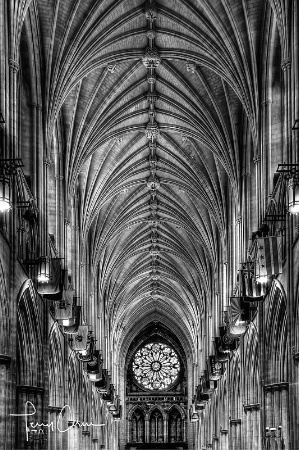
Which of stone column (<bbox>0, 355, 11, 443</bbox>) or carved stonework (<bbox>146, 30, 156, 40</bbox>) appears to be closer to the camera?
stone column (<bbox>0, 355, 11, 443</bbox>)

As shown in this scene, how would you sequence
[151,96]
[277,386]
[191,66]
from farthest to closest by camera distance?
1. [151,96]
2. [191,66]
3. [277,386]

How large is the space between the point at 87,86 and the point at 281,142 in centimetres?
1356

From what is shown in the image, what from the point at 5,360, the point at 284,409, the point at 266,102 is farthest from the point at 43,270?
the point at 266,102

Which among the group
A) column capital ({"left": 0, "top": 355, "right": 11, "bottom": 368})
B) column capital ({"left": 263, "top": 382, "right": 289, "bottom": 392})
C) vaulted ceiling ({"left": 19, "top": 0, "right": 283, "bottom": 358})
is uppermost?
vaulted ceiling ({"left": 19, "top": 0, "right": 283, "bottom": 358})

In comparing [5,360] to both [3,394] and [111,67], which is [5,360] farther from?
[111,67]

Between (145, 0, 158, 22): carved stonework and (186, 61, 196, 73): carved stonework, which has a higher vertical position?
(145, 0, 158, 22): carved stonework

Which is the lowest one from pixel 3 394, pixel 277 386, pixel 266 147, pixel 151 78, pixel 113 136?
pixel 3 394

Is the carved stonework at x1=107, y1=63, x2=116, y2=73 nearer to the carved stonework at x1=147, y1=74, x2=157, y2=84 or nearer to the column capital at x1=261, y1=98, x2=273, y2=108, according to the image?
the carved stonework at x1=147, y1=74, x2=157, y2=84

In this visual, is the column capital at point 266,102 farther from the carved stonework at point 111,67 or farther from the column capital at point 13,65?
the column capital at point 13,65

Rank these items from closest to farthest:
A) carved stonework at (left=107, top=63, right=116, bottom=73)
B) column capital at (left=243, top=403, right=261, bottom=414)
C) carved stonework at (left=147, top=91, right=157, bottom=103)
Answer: column capital at (left=243, top=403, right=261, bottom=414), carved stonework at (left=107, top=63, right=116, bottom=73), carved stonework at (left=147, top=91, right=157, bottom=103)

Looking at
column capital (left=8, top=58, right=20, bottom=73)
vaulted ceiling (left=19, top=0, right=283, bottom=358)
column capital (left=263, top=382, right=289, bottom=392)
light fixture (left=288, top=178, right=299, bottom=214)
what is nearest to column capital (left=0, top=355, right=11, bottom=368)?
column capital (left=8, top=58, right=20, bottom=73)

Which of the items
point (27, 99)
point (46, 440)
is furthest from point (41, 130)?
point (46, 440)

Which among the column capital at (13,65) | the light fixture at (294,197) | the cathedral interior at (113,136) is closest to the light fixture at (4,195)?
the cathedral interior at (113,136)

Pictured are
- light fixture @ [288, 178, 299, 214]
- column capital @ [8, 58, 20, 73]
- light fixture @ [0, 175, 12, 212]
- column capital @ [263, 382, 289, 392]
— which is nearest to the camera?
light fixture @ [0, 175, 12, 212]
